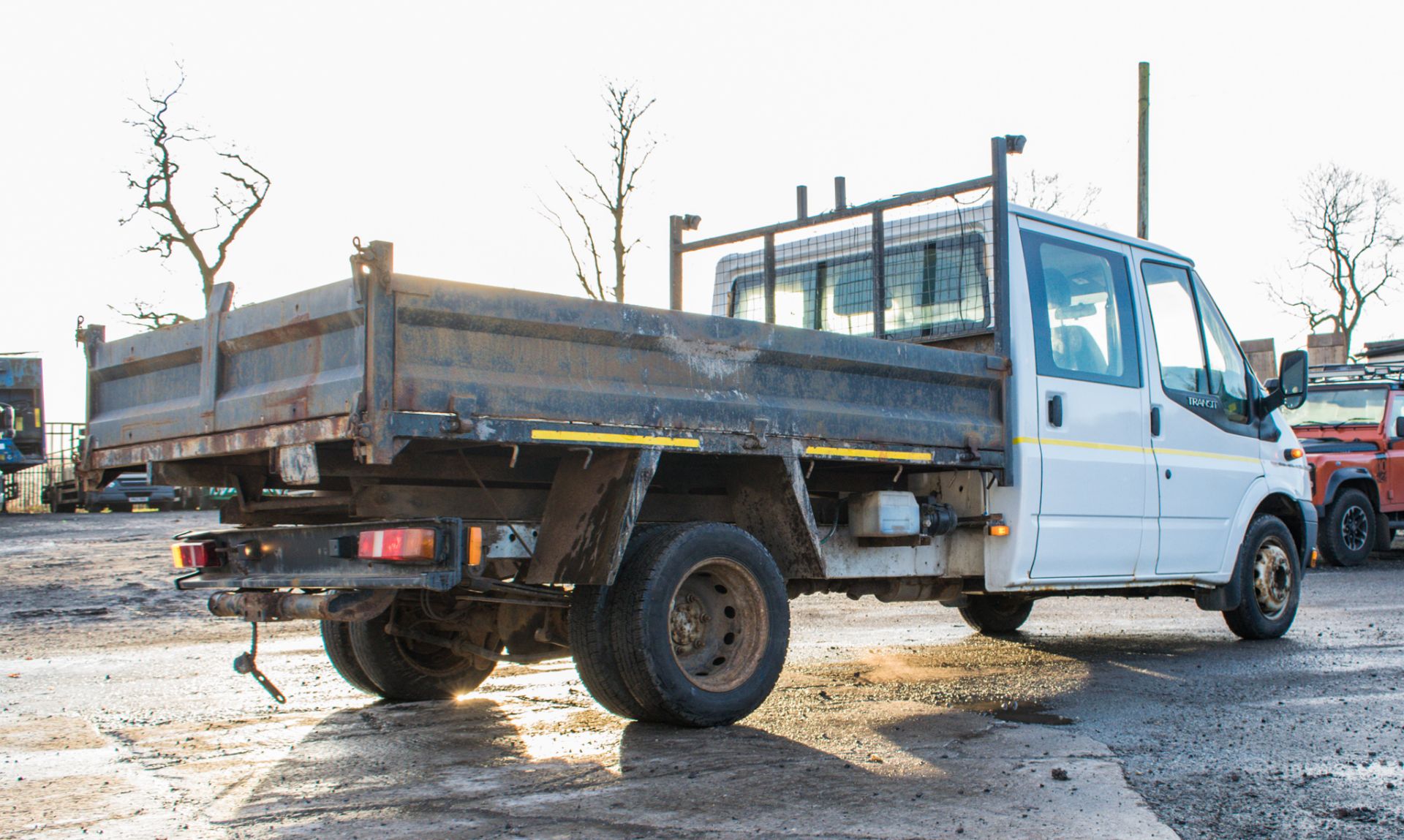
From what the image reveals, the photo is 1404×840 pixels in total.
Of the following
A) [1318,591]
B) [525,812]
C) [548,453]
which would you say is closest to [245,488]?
[548,453]

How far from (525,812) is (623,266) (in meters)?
20.9

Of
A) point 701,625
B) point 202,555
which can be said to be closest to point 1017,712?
point 701,625

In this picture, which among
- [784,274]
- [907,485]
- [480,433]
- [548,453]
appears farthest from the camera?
[784,274]

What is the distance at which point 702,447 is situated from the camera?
5258 mm

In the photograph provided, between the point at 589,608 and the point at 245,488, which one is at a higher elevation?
the point at 245,488

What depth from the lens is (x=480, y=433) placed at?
461 centimetres

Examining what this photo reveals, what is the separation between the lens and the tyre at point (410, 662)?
613cm

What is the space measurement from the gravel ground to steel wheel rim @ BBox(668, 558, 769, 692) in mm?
287

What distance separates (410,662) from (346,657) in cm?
33

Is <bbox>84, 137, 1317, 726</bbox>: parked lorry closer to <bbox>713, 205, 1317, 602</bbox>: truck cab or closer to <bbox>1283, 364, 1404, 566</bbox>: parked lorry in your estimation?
<bbox>713, 205, 1317, 602</bbox>: truck cab

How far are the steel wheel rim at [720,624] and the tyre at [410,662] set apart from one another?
1.15m

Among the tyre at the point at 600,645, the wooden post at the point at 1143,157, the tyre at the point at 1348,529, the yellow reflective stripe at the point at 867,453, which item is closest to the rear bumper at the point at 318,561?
the tyre at the point at 600,645

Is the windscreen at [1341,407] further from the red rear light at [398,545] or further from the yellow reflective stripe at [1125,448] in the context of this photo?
the red rear light at [398,545]

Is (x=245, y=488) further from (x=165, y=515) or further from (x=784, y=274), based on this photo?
(x=165, y=515)
